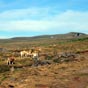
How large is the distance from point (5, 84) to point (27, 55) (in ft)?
101

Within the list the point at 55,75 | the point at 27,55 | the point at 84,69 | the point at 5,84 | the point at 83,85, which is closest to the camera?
the point at 83,85

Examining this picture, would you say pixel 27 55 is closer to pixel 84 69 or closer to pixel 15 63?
pixel 15 63

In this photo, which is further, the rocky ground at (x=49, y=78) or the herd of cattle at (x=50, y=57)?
the herd of cattle at (x=50, y=57)

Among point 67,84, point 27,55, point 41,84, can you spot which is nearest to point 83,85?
point 67,84

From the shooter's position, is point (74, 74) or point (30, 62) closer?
point (74, 74)

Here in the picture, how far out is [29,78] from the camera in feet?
125

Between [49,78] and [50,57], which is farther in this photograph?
[50,57]

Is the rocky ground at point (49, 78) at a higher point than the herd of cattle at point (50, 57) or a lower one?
lower

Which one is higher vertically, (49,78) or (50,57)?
(50,57)

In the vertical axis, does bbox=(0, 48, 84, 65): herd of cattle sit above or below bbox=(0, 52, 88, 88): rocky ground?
above

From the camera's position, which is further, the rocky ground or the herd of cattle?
the herd of cattle

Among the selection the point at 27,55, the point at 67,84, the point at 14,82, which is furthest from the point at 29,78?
the point at 27,55

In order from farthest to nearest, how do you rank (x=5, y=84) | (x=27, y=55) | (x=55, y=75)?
(x=27, y=55) < (x=55, y=75) < (x=5, y=84)

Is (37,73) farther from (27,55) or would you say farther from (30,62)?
(27,55)
